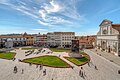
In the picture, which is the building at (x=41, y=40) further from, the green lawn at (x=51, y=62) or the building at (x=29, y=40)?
the green lawn at (x=51, y=62)

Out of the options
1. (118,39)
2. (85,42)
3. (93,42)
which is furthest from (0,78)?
(93,42)

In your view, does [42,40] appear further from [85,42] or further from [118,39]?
[118,39]

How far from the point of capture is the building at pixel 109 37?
48.2 meters

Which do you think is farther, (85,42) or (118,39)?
(85,42)

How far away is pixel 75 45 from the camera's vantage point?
144ft

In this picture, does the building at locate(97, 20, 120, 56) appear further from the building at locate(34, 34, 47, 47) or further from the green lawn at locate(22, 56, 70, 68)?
the building at locate(34, 34, 47, 47)

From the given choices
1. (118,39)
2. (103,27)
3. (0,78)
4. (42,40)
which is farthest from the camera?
(42,40)

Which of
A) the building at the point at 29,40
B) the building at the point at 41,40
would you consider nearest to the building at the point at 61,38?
the building at the point at 41,40

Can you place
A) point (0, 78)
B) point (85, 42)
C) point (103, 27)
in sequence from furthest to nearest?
point (85, 42), point (103, 27), point (0, 78)

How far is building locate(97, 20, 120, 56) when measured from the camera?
48.2 meters

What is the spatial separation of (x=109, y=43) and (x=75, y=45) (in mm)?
20275

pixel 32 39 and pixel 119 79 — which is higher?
pixel 32 39

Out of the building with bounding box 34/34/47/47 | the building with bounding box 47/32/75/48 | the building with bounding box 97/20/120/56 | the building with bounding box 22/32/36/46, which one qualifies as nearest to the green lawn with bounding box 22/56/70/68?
the building with bounding box 97/20/120/56

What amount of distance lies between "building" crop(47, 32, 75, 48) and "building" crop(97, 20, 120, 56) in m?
23.1
